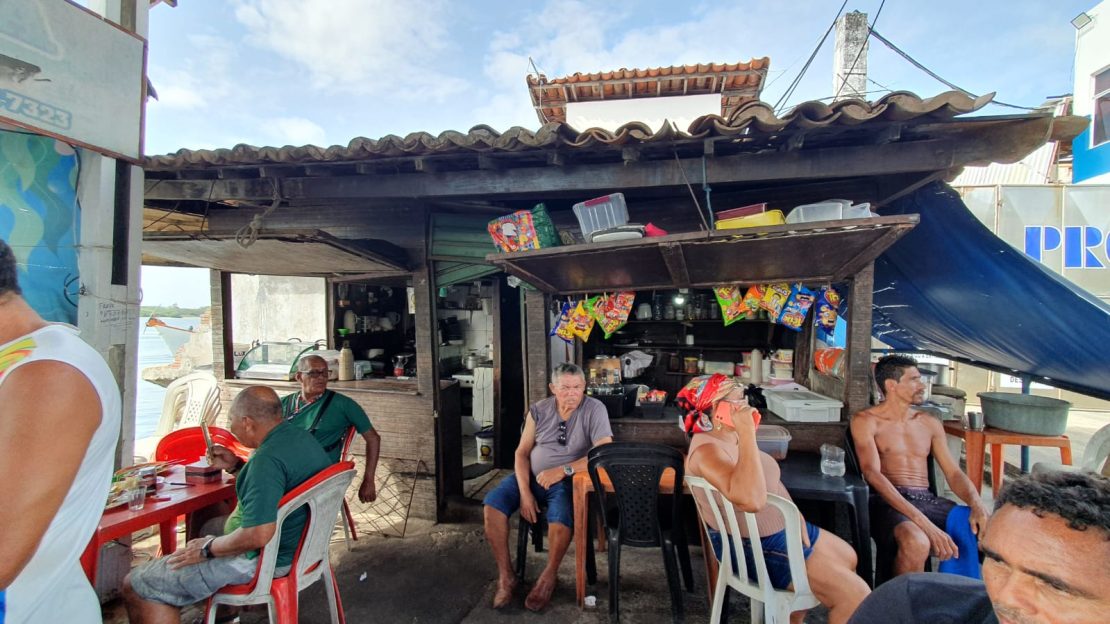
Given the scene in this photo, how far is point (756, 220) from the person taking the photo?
2.79 metres

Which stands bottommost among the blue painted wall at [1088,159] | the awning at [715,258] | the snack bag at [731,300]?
the snack bag at [731,300]

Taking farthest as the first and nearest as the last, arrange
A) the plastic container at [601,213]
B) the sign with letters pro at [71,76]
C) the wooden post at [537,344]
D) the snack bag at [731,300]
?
the wooden post at [537,344]
the snack bag at [731,300]
the plastic container at [601,213]
the sign with letters pro at [71,76]

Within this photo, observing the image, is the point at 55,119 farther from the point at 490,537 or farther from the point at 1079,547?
the point at 1079,547

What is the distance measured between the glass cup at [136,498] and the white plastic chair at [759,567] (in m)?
3.09

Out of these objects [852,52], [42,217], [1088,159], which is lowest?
[42,217]

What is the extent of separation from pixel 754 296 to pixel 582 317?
4.76ft

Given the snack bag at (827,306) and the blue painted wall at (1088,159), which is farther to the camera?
the blue painted wall at (1088,159)

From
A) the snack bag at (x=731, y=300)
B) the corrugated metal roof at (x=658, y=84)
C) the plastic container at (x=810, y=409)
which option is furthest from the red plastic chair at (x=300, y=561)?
the corrugated metal roof at (x=658, y=84)

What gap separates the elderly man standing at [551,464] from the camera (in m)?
3.09

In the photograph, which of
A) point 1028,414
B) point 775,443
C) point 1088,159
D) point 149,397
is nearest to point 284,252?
point 775,443

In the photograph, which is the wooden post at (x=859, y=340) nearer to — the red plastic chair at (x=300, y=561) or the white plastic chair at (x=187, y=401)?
the red plastic chair at (x=300, y=561)

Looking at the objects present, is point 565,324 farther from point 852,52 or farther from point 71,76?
point 852,52

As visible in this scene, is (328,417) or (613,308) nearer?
(328,417)

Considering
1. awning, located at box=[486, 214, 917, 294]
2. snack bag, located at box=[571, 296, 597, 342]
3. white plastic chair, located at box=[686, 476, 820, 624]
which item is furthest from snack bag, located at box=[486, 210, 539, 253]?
white plastic chair, located at box=[686, 476, 820, 624]
